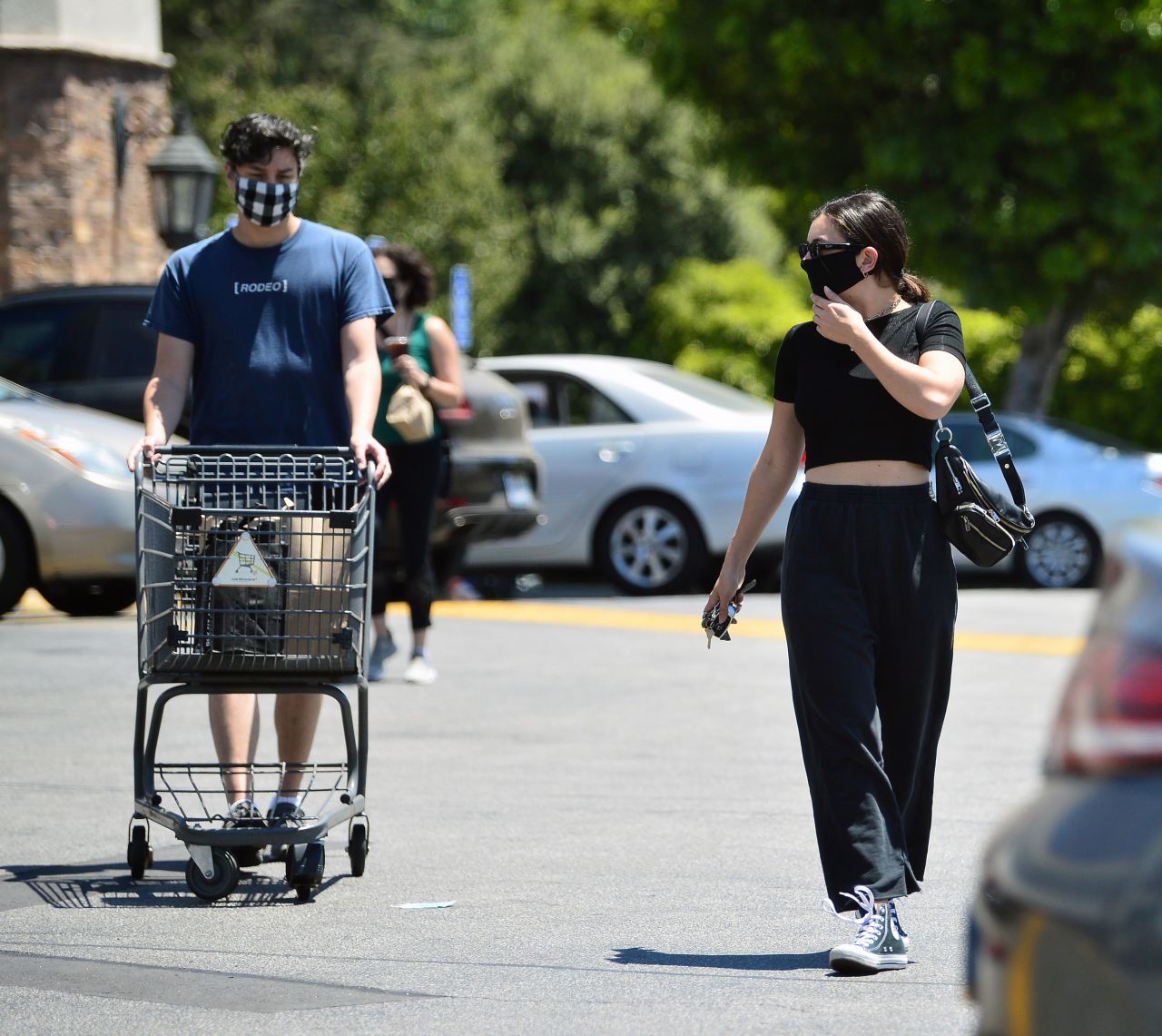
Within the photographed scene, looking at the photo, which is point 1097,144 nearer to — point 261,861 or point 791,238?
point 261,861

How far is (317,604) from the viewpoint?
5180mm

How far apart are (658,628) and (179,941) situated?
23.9ft

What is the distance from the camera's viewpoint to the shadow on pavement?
15.2 ft

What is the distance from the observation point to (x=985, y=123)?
1916 cm

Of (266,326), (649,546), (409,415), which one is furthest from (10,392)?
(266,326)

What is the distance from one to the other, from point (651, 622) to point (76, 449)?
352 centimetres

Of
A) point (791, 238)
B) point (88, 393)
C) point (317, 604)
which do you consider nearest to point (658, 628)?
point (88, 393)

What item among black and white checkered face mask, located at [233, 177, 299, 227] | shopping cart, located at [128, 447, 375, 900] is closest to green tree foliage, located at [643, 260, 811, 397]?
black and white checkered face mask, located at [233, 177, 299, 227]

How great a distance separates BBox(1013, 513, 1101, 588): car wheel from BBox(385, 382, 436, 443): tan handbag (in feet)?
23.6

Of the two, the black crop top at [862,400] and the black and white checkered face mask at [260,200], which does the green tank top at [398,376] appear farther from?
the black crop top at [862,400]

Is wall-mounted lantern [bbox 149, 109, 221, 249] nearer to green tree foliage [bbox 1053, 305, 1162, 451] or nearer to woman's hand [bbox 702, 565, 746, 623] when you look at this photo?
green tree foliage [bbox 1053, 305, 1162, 451]

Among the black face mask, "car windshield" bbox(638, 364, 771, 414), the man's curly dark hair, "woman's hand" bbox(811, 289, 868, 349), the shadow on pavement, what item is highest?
the man's curly dark hair

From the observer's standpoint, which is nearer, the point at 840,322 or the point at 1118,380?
the point at 840,322

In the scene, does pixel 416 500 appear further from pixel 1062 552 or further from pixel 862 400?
pixel 1062 552
